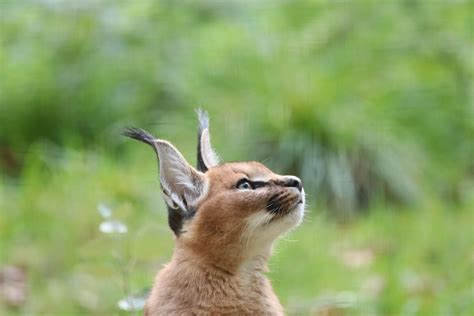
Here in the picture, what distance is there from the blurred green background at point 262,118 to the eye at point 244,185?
231 cm

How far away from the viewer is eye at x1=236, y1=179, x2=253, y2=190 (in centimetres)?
452

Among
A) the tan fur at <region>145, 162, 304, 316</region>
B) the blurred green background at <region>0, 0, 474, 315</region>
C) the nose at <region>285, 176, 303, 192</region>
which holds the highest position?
the blurred green background at <region>0, 0, 474, 315</region>

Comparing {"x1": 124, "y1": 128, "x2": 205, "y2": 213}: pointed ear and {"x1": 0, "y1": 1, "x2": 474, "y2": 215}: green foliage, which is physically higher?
{"x1": 0, "y1": 1, "x2": 474, "y2": 215}: green foliage

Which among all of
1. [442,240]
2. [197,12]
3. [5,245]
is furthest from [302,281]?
[197,12]

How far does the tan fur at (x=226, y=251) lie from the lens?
14.6ft

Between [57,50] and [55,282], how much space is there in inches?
104

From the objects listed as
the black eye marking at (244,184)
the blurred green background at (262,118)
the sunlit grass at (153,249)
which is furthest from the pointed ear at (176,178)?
the blurred green background at (262,118)

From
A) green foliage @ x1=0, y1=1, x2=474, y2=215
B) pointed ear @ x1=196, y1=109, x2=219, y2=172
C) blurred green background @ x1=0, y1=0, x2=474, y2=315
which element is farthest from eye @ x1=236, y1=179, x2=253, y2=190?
green foliage @ x1=0, y1=1, x2=474, y2=215

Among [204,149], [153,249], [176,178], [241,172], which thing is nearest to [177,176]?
[176,178]

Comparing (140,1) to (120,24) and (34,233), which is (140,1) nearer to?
(120,24)

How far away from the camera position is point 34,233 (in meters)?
7.14

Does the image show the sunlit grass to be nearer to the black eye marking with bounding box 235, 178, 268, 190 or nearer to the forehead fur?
the forehead fur

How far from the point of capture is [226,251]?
4512 millimetres

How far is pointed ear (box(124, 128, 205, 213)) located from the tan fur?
0.14ft
